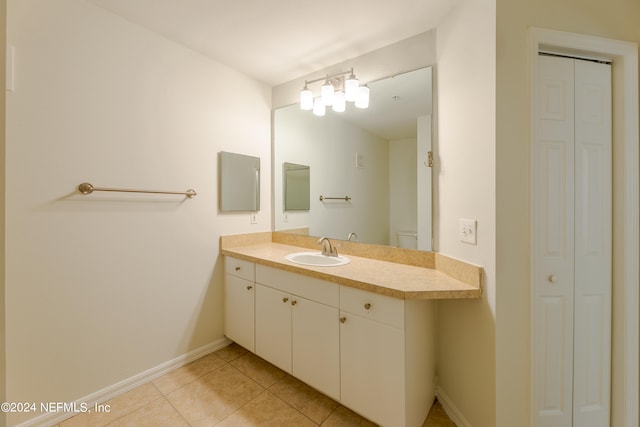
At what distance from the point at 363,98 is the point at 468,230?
1144 mm

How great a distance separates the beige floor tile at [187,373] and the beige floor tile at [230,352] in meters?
0.03

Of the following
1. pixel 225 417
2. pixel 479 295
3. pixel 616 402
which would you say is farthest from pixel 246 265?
pixel 616 402

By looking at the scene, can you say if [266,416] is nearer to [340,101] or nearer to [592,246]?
[592,246]

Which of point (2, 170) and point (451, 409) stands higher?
point (2, 170)

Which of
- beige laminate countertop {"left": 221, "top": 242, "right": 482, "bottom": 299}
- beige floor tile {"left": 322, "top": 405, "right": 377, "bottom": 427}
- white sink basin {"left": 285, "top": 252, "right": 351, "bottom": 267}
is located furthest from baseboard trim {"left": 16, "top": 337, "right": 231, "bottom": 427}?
beige floor tile {"left": 322, "top": 405, "right": 377, "bottom": 427}

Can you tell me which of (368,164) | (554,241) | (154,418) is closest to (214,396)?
(154,418)

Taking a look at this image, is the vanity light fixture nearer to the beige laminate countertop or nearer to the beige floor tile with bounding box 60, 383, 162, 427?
the beige laminate countertop

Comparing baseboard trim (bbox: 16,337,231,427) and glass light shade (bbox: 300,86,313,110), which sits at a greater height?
glass light shade (bbox: 300,86,313,110)

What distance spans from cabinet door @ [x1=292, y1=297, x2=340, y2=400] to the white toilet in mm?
644

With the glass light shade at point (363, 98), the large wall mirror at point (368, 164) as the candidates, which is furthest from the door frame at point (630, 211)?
the glass light shade at point (363, 98)

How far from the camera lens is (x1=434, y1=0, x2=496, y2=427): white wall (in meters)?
1.14

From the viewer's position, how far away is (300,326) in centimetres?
153

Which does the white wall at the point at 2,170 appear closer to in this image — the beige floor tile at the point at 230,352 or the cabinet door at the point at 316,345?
the beige floor tile at the point at 230,352

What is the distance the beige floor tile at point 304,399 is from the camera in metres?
1.43
